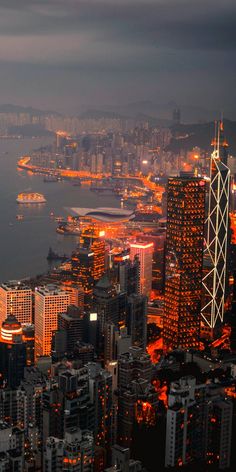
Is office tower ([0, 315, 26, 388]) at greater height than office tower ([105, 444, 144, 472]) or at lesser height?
greater

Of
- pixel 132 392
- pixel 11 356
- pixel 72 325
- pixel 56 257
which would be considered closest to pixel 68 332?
pixel 72 325

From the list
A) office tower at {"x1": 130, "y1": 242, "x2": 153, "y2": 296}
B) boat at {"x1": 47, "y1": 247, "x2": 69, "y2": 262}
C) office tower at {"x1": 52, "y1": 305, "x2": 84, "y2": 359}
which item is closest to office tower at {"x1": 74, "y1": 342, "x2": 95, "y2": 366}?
office tower at {"x1": 52, "y1": 305, "x2": 84, "y2": 359}

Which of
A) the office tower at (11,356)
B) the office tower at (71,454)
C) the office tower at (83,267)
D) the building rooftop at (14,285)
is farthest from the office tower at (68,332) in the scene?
the office tower at (71,454)

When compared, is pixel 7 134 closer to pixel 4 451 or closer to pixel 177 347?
pixel 177 347

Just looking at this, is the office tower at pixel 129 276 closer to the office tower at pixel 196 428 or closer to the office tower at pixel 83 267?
the office tower at pixel 83 267

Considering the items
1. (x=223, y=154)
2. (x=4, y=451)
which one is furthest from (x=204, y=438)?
(x=223, y=154)

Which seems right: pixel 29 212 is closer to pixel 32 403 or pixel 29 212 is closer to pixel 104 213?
pixel 104 213

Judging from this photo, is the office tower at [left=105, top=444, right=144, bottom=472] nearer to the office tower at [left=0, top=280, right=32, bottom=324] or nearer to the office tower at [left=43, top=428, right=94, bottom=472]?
the office tower at [left=43, top=428, right=94, bottom=472]
